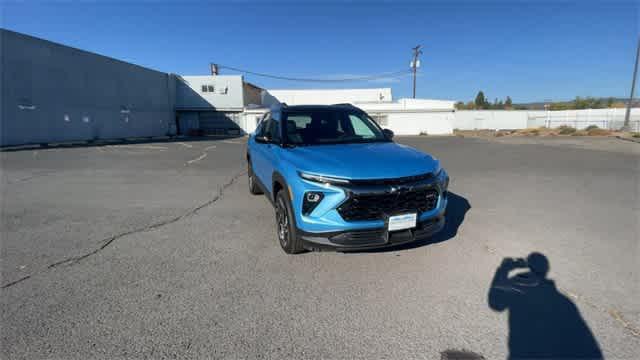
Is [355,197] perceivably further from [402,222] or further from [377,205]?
[402,222]

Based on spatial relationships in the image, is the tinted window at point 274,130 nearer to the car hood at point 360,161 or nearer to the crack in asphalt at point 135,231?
the car hood at point 360,161

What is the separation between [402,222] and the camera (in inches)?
119

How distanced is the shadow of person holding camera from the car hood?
1330 mm

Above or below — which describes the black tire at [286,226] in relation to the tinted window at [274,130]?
below

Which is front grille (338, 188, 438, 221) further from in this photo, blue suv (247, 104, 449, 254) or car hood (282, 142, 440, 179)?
car hood (282, 142, 440, 179)

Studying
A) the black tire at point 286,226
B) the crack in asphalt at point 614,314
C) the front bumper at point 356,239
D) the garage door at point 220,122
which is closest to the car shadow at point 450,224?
the front bumper at point 356,239

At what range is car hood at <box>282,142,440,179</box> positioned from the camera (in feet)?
9.95

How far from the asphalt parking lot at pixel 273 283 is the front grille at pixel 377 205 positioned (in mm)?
647

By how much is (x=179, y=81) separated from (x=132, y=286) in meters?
36.8

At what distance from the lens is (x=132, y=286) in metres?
2.95

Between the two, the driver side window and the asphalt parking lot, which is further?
the driver side window

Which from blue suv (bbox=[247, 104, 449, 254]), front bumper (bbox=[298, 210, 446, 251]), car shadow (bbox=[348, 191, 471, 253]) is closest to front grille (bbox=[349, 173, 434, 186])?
blue suv (bbox=[247, 104, 449, 254])

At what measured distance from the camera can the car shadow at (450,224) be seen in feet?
12.4

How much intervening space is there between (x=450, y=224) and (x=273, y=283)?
2968mm
